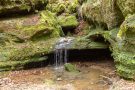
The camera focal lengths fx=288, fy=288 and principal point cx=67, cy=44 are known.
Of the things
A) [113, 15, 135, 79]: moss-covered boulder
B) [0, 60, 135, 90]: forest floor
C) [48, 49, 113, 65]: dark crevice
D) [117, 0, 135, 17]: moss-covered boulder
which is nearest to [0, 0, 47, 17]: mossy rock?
[48, 49, 113, 65]: dark crevice

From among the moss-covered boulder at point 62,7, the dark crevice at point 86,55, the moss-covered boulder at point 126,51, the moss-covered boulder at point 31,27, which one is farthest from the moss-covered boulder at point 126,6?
the moss-covered boulder at point 62,7

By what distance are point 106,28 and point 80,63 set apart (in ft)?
8.92

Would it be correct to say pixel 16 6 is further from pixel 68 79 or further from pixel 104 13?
pixel 68 79

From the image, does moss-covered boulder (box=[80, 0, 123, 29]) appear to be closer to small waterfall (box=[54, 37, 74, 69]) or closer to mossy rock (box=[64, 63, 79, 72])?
small waterfall (box=[54, 37, 74, 69])

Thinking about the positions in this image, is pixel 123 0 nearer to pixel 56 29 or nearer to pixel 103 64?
pixel 103 64

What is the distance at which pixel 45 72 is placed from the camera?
51.8ft

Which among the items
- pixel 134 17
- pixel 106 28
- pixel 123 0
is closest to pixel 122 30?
pixel 134 17

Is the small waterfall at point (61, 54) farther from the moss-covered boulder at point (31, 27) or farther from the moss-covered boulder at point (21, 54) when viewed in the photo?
the moss-covered boulder at point (31, 27)

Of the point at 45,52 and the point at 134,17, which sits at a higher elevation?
the point at 134,17

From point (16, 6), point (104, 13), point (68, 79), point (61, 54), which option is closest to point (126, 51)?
point (68, 79)

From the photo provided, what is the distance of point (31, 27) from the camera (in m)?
17.8

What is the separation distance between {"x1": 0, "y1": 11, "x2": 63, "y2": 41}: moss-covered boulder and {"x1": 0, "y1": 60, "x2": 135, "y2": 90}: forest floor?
2438 millimetres

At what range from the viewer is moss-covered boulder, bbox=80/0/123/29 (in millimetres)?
16781

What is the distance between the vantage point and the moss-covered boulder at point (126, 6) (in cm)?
1501
